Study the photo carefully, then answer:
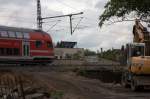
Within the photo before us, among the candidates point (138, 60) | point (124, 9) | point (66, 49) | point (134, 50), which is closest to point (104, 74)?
point (124, 9)

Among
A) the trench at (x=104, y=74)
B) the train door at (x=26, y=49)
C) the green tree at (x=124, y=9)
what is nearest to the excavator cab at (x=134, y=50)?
the green tree at (x=124, y=9)

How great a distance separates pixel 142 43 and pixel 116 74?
41.1 feet

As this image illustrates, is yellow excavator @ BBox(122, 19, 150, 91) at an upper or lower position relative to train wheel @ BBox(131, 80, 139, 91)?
upper

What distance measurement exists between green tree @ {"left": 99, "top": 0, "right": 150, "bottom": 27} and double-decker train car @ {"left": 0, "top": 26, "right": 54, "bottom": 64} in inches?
490

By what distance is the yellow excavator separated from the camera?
29922 millimetres

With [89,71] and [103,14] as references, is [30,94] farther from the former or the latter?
[89,71]

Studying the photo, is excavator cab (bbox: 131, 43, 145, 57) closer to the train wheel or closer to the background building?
the train wheel

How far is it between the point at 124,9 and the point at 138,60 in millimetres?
5418

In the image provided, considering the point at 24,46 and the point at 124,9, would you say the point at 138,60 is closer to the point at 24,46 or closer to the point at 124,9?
the point at 124,9

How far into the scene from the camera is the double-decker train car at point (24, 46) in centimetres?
4519

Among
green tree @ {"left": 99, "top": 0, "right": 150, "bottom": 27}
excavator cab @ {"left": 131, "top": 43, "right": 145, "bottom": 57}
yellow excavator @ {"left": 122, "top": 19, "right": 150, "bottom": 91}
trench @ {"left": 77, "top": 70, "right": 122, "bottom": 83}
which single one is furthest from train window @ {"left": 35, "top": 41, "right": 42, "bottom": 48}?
excavator cab @ {"left": 131, "top": 43, "right": 145, "bottom": 57}

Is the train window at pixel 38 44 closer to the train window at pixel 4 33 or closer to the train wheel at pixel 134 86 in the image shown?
the train window at pixel 4 33

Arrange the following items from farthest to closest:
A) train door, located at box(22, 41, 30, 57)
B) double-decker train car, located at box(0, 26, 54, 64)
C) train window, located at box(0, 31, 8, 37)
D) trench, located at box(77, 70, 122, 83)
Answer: train door, located at box(22, 41, 30, 57)
double-decker train car, located at box(0, 26, 54, 64)
train window, located at box(0, 31, 8, 37)
trench, located at box(77, 70, 122, 83)

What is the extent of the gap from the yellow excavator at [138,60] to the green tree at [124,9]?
966mm
